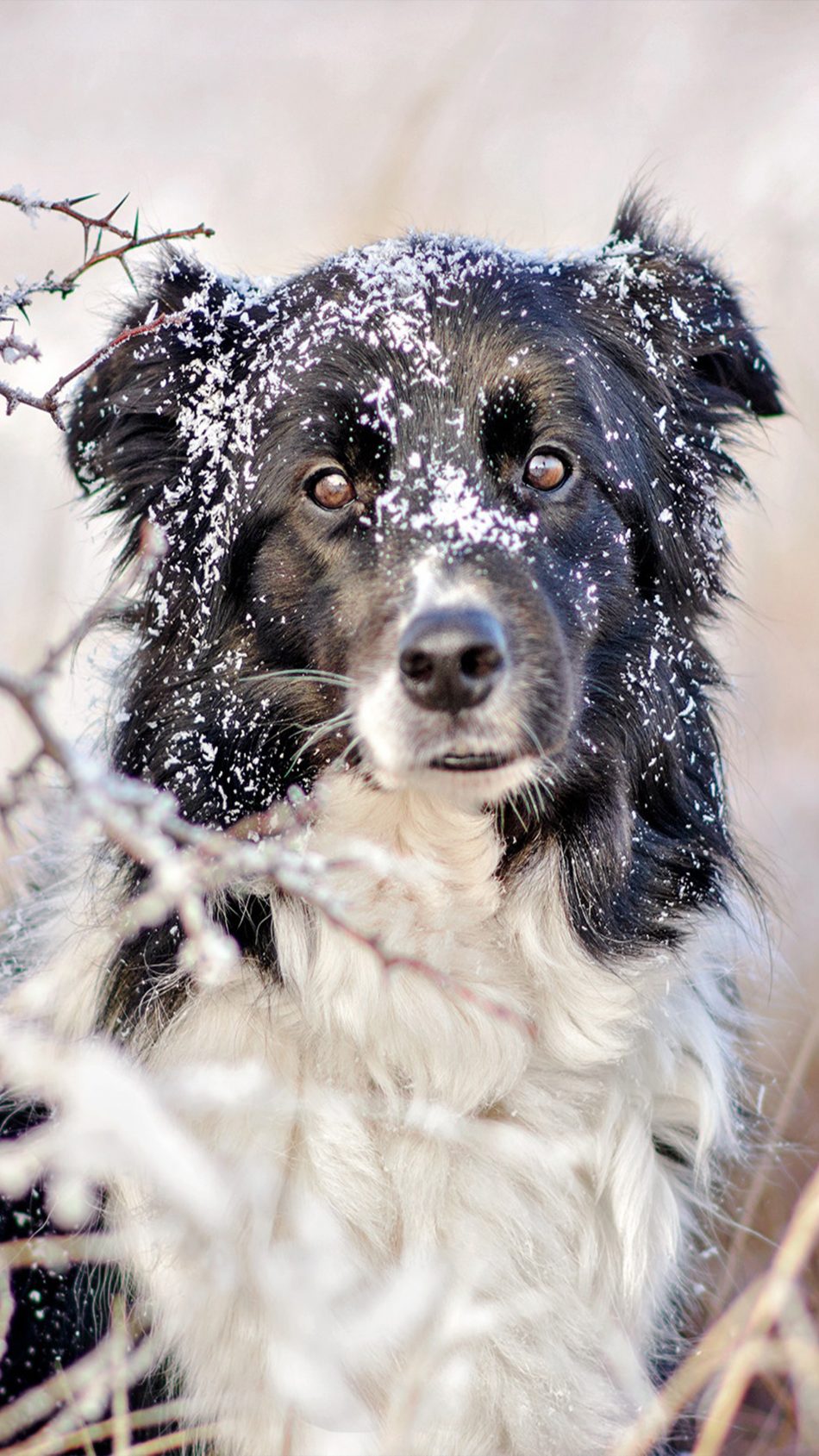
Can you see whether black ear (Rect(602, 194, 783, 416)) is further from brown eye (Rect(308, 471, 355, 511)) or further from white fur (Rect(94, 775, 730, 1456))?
white fur (Rect(94, 775, 730, 1456))

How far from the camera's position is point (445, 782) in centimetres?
245

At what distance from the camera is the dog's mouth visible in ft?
7.89

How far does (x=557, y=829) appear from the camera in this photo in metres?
2.72

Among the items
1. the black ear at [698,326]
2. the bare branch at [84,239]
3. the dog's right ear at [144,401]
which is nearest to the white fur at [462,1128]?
the dog's right ear at [144,401]

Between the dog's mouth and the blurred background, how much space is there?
3.78 metres

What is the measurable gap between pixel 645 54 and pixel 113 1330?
6.47 metres

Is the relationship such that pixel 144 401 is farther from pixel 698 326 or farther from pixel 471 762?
pixel 698 326

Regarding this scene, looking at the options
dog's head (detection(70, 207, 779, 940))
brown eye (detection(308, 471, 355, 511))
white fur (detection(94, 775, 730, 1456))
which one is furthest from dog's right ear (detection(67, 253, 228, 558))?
white fur (detection(94, 775, 730, 1456))

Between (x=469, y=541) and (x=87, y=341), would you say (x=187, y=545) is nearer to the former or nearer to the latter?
(x=469, y=541)

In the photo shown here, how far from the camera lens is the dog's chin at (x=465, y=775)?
2416mm

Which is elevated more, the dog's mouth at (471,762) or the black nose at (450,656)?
the black nose at (450,656)

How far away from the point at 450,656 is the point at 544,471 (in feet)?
2.04

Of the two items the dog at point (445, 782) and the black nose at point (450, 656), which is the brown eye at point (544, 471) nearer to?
the dog at point (445, 782)

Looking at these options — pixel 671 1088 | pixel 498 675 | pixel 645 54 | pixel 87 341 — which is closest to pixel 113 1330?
pixel 671 1088
